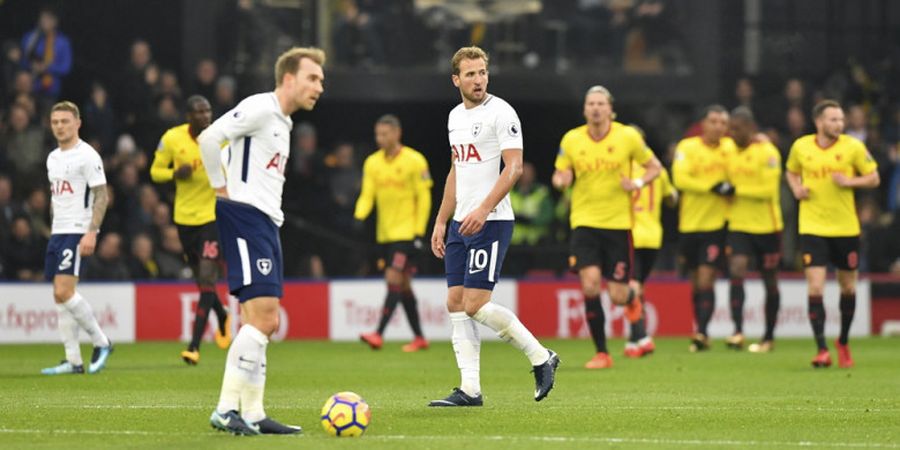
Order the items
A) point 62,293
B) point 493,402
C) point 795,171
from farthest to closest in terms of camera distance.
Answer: point 795,171 → point 62,293 → point 493,402

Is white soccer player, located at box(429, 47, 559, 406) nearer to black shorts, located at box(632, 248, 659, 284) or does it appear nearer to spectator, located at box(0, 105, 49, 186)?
black shorts, located at box(632, 248, 659, 284)

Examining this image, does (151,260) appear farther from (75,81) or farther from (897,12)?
(897,12)

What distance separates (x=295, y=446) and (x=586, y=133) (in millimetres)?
7655

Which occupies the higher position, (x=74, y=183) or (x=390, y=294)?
(x=74, y=183)

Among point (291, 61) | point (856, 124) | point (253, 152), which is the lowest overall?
point (253, 152)

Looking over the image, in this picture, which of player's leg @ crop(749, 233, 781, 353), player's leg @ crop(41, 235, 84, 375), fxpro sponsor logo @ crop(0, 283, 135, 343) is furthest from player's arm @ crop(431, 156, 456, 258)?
fxpro sponsor logo @ crop(0, 283, 135, 343)

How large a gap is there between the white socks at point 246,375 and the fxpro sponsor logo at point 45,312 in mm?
11134

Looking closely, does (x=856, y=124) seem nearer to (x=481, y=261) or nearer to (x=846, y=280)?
(x=846, y=280)

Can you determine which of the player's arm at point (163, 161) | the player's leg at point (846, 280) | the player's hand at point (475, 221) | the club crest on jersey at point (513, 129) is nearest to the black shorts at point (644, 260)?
the player's leg at point (846, 280)

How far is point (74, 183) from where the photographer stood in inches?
567

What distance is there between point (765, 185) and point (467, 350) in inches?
315

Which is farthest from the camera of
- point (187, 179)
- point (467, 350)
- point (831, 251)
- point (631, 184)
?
point (187, 179)

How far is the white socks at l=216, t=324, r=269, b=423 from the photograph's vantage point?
30.0 feet

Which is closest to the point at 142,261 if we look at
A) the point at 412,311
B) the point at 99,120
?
the point at 99,120
